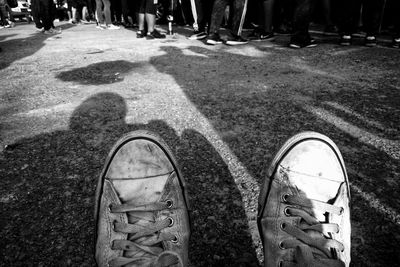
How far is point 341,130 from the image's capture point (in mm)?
1920

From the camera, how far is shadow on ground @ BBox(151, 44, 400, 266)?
129 cm

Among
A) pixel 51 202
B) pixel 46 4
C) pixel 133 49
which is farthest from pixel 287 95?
pixel 46 4

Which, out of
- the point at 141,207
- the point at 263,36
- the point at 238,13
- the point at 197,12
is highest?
the point at 197,12

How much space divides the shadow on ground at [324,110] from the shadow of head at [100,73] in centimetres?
44

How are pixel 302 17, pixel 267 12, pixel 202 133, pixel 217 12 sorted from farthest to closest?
pixel 267 12
pixel 217 12
pixel 302 17
pixel 202 133

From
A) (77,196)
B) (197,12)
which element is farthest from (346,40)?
(77,196)

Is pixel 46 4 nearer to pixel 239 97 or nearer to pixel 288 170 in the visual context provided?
pixel 239 97

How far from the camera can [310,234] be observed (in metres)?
1.17

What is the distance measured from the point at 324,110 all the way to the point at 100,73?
256 centimetres

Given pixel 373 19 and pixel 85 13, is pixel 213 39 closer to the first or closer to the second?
pixel 373 19

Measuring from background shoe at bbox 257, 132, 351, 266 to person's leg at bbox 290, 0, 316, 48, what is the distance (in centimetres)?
366

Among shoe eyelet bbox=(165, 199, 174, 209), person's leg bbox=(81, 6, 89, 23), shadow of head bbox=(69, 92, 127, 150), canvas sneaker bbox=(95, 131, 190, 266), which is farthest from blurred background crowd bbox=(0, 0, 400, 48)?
person's leg bbox=(81, 6, 89, 23)

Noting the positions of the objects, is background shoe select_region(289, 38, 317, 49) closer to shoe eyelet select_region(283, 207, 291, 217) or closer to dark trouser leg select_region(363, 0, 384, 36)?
dark trouser leg select_region(363, 0, 384, 36)

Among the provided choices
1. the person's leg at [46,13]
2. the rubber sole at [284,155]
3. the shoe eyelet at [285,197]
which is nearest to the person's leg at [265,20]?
the rubber sole at [284,155]
